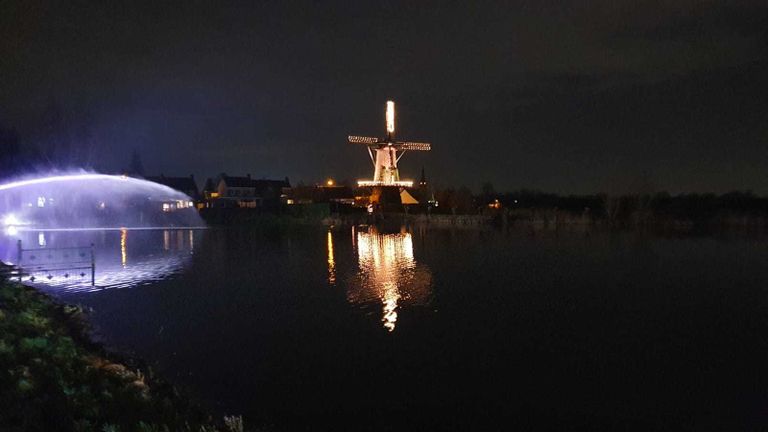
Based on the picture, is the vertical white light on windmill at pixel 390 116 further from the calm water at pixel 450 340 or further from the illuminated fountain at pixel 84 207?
the calm water at pixel 450 340

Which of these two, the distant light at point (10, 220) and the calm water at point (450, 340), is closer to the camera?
the calm water at point (450, 340)

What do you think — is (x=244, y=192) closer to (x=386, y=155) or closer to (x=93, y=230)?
(x=386, y=155)

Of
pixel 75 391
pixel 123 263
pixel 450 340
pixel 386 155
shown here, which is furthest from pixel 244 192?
pixel 75 391

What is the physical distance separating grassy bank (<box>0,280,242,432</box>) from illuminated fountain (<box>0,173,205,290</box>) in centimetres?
1050

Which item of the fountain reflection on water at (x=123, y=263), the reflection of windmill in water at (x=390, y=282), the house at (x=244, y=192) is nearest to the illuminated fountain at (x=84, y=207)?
the fountain reflection on water at (x=123, y=263)

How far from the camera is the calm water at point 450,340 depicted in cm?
988

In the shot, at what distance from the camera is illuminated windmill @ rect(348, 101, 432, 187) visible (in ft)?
274

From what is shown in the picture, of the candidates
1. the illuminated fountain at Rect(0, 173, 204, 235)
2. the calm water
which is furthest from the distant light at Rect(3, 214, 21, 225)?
the calm water

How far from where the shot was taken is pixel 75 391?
8.13 meters

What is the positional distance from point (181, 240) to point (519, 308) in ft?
115

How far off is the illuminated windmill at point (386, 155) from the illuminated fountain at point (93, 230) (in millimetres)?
27335

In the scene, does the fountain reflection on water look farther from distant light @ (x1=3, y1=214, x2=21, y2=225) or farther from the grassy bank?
distant light @ (x1=3, y1=214, x2=21, y2=225)

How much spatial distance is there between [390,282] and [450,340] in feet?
28.7

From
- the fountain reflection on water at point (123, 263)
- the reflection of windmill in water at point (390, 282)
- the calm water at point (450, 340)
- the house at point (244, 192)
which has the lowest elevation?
the calm water at point (450, 340)
